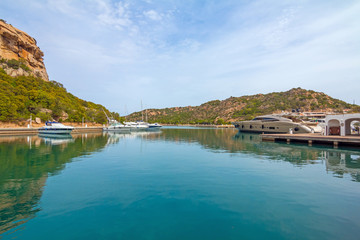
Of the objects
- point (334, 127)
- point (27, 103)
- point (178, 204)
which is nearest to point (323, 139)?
point (334, 127)

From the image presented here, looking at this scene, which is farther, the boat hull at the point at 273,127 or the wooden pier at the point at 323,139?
the boat hull at the point at 273,127

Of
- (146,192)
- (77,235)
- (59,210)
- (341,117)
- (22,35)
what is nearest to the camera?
(77,235)

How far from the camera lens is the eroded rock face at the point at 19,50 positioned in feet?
294

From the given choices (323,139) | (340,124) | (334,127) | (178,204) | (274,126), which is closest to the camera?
(178,204)

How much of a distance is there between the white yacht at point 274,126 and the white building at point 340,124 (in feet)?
57.8

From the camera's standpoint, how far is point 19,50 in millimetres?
100312

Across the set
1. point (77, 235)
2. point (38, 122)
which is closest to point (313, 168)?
point (77, 235)

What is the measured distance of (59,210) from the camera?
9.02 metres

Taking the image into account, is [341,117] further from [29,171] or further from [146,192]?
[29,171]

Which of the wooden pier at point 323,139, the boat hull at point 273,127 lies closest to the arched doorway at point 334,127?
the wooden pier at point 323,139

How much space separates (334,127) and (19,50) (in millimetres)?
137619

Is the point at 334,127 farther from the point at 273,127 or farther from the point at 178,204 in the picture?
the point at 178,204

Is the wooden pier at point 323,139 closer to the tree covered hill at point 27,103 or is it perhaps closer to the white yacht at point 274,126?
the white yacht at point 274,126

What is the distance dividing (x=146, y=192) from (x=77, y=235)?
4.91 meters
